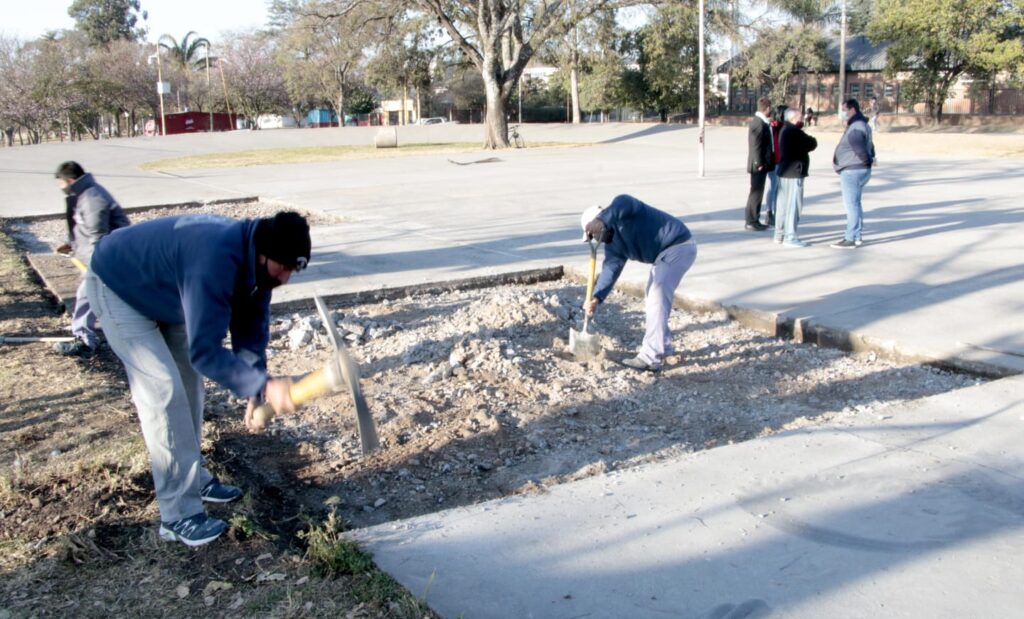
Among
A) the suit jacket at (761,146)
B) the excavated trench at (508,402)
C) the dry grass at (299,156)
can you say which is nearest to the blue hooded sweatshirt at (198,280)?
the excavated trench at (508,402)

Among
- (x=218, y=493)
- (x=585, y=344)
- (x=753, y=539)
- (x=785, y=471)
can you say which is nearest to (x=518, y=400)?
(x=585, y=344)

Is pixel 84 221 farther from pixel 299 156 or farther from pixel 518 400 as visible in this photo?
pixel 299 156

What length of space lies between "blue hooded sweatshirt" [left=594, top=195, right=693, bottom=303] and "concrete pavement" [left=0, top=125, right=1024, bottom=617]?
1774 millimetres

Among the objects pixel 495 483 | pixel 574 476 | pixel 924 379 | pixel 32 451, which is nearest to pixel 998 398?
pixel 924 379

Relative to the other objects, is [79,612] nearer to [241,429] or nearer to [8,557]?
[8,557]

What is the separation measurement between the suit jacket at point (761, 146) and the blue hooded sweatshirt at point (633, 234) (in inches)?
229

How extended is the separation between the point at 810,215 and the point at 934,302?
607 cm

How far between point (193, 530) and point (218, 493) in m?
0.51

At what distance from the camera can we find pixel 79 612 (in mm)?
3168

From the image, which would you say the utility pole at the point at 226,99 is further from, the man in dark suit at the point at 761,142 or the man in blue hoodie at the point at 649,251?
the man in blue hoodie at the point at 649,251

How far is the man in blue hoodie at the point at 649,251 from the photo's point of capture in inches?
247

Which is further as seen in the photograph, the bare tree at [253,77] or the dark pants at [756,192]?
the bare tree at [253,77]

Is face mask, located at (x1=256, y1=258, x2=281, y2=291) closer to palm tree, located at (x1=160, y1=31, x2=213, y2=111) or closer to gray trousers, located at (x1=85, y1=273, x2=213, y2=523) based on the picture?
gray trousers, located at (x1=85, y1=273, x2=213, y2=523)

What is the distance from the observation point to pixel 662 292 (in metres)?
6.55
